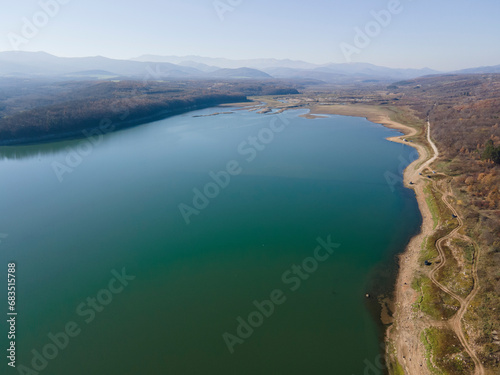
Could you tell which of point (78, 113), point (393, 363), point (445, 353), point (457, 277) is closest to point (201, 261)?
point (393, 363)

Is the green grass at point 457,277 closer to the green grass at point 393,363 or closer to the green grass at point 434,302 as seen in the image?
the green grass at point 434,302

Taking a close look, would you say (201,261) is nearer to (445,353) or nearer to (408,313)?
(408,313)

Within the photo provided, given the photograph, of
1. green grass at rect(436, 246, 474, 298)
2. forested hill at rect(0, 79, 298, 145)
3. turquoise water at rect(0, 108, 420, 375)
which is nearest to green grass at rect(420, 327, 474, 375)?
turquoise water at rect(0, 108, 420, 375)

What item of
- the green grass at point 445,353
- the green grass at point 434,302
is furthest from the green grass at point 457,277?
the green grass at point 445,353

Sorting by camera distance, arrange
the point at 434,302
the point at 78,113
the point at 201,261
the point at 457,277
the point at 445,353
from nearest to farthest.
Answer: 1. the point at 445,353
2. the point at 434,302
3. the point at 457,277
4. the point at 201,261
5. the point at 78,113

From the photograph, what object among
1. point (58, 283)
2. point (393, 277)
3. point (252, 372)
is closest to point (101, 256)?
point (58, 283)

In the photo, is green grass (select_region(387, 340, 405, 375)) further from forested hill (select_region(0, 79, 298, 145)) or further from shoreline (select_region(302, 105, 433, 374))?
forested hill (select_region(0, 79, 298, 145))
